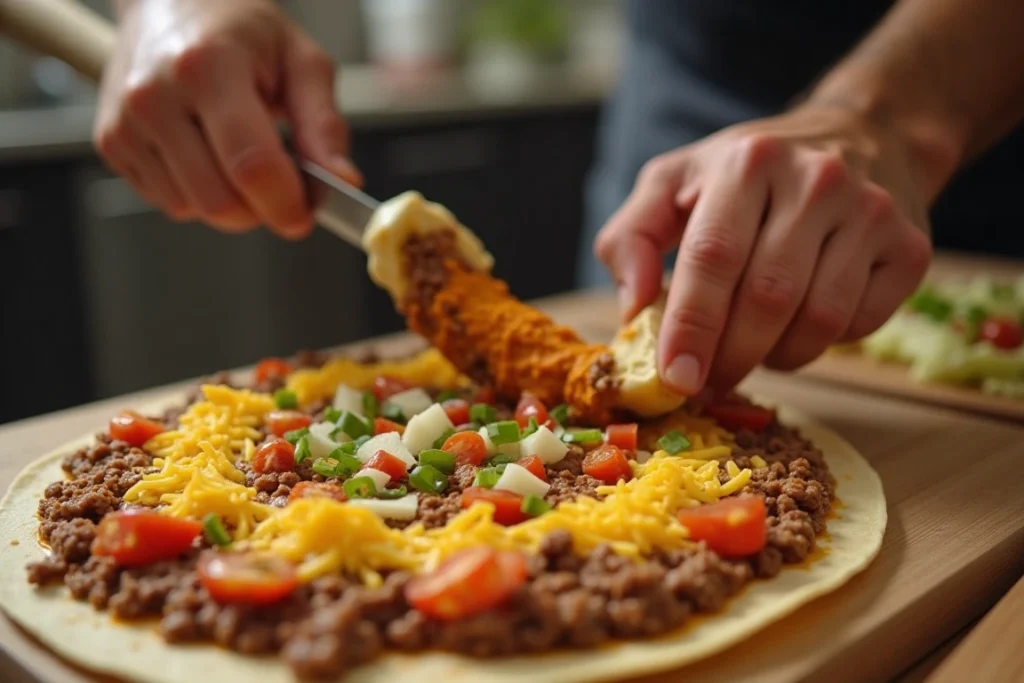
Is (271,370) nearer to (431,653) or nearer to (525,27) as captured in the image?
(431,653)

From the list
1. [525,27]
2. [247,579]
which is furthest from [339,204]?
[525,27]

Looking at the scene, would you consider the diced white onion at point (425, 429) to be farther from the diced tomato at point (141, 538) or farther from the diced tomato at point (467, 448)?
the diced tomato at point (141, 538)

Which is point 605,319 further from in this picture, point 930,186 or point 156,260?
point 156,260

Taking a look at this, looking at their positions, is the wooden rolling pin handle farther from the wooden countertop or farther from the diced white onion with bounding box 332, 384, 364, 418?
the diced white onion with bounding box 332, 384, 364, 418

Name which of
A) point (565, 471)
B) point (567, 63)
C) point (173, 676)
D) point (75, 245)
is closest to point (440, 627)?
point (173, 676)

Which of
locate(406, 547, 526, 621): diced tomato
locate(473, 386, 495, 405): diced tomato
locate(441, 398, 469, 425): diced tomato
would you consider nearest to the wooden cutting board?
locate(406, 547, 526, 621): diced tomato
